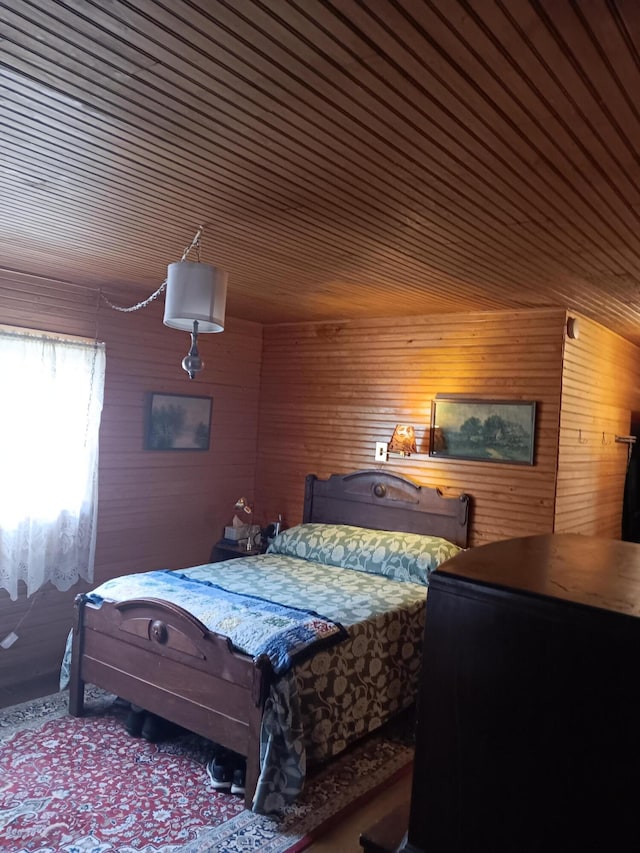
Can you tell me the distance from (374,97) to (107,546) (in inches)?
146

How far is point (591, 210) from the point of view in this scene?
7.88 feet

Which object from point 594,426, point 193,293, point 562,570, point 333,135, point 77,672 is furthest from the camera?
point 594,426

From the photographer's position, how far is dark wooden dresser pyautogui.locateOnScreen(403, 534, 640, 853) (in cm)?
73

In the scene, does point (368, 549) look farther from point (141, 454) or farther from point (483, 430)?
point (141, 454)

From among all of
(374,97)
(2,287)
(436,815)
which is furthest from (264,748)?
(2,287)

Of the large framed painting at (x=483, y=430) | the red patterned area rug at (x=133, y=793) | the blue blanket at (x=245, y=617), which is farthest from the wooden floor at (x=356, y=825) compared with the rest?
the large framed painting at (x=483, y=430)

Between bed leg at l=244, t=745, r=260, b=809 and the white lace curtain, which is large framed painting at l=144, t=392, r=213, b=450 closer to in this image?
the white lace curtain

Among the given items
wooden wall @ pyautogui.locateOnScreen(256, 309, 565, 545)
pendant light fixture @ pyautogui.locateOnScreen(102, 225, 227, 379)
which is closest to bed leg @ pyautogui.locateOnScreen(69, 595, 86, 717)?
pendant light fixture @ pyautogui.locateOnScreen(102, 225, 227, 379)

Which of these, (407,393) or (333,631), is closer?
(333,631)

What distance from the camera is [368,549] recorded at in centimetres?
441

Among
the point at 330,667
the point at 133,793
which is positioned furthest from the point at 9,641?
the point at 330,667

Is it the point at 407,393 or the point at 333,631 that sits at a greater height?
the point at 407,393

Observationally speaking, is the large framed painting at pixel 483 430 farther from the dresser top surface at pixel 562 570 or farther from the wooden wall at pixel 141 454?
the dresser top surface at pixel 562 570

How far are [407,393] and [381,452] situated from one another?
49cm
